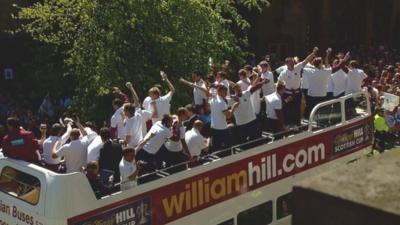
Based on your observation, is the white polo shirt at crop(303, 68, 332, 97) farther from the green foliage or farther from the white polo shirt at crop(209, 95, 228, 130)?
the green foliage

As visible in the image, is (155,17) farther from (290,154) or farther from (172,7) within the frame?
(290,154)

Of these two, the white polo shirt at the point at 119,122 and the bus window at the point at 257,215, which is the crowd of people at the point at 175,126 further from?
the bus window at the point at 257,215

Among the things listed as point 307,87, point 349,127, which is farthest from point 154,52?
point 349,127

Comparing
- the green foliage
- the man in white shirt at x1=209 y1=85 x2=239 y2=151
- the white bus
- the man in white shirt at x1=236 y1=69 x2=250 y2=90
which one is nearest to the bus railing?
the white bus

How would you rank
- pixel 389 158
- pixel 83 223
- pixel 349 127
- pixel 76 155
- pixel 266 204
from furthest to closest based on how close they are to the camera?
1. pixel 349 127
2. pixel 266 204
3. pixel 76 155
4. pixel 83 223
5. pixel 389 158

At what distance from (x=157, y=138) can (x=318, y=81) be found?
4.33m

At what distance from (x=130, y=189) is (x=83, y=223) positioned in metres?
0.79

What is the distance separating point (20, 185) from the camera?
7.80m

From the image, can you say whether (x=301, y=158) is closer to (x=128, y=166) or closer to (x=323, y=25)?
(x=128, y=166)

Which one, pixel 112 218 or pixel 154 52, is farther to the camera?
pixel 154 52

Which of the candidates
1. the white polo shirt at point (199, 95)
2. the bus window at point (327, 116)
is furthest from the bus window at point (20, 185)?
the bus window at point (327, 116)

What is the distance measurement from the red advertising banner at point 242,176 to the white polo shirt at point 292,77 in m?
1.29

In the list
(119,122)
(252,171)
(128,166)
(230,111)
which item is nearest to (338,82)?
(230,111)

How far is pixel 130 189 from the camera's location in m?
7.61
